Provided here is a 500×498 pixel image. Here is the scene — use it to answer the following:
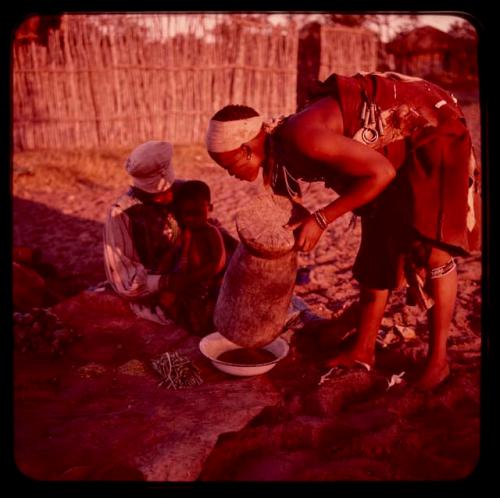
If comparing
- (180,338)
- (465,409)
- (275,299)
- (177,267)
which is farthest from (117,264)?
(465,409)

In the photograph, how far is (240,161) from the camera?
7.72ft

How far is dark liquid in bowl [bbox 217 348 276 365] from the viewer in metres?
2.82

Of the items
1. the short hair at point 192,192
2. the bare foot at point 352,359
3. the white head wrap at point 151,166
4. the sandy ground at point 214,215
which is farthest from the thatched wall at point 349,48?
the bare foot at point 352,359

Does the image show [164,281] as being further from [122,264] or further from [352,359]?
[352,359]

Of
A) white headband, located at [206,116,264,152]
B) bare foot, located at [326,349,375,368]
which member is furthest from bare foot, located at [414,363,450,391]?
white headband, located at [206,116,264,152]

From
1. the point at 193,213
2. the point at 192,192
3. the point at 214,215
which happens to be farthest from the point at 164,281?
the point at 214,215

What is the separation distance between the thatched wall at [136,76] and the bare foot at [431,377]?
21.1ft

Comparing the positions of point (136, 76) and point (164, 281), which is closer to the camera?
point (164, 281)

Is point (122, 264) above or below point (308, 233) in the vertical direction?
below

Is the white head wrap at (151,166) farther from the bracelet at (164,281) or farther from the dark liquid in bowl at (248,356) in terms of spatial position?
the dark liquid in bowl at (248,356)

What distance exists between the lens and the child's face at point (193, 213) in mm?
3262

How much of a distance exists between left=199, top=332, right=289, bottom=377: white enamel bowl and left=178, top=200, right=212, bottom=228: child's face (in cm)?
73

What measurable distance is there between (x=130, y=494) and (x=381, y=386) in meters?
1.27

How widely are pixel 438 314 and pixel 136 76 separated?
674cm
